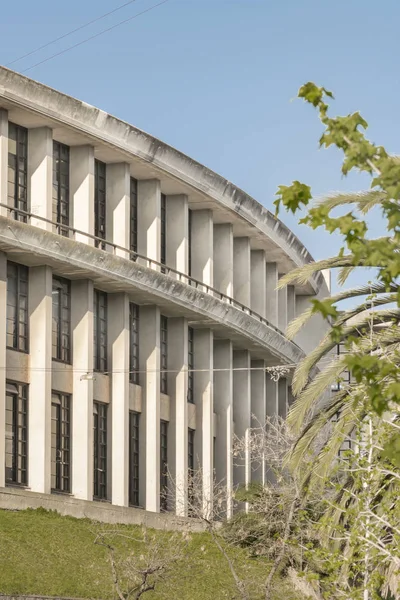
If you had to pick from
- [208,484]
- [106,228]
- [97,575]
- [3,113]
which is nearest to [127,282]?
[106,228]

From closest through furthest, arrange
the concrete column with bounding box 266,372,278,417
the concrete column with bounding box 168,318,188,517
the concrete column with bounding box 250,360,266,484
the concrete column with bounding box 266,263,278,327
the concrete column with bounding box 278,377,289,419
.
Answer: the concrete column with bounding box 168,318,188,517 < the concrete column with bounding box 250,360,266,484 < the concrete column with bounding box 266,372,278,417 < the concrete column with bounding box 266,263,278,327 < the concrete column with bounding box 278,377,289,419

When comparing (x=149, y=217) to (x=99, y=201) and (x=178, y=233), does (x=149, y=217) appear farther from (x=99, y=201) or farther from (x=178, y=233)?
(x=99, y=201)

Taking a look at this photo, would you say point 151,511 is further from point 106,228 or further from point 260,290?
point 260,290

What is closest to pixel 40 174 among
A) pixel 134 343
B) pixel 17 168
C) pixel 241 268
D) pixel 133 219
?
pixel 17 168

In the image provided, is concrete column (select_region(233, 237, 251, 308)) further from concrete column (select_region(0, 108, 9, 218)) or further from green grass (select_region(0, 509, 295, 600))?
green grass (select_region(0, 509, 295, 600))

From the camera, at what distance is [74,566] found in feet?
95.9

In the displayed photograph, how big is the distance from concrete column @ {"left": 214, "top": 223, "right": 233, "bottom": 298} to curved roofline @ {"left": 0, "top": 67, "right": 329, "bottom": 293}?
954mm

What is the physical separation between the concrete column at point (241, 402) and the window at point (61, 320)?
10673 mm

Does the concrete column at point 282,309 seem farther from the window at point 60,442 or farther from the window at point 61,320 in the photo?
the window at point 60,442

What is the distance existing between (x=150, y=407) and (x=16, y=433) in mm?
6497

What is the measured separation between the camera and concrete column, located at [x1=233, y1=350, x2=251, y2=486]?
4834cm

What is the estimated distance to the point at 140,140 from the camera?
39844 mm

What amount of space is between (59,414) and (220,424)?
1020 centimetres

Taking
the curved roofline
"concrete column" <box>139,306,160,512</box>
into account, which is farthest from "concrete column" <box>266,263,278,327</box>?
"concrete column" <box>139,306,160,512</box>
